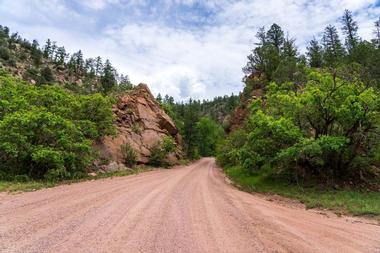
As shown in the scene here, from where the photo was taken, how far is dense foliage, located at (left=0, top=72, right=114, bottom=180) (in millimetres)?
17297

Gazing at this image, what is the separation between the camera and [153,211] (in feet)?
32.0

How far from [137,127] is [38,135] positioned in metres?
22.0

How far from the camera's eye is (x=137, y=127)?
133 ft

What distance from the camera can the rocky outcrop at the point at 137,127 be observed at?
107ft

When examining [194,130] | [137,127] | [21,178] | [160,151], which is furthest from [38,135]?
[194,130]

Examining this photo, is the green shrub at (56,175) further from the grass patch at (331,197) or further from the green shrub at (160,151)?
the green shrub at (160,151)

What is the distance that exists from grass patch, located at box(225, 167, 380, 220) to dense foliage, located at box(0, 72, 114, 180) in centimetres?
1217

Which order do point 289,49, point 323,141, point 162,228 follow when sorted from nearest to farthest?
point 162,228
point 323,141
point 289,49

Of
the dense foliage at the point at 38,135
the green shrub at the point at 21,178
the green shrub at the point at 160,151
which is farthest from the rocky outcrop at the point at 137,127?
the green shrub at the point at 21,178

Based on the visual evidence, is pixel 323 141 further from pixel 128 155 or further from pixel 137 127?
pixel 137 127

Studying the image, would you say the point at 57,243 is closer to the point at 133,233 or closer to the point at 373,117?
the point at 133,233

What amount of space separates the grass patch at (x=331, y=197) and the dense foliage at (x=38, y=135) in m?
12.2

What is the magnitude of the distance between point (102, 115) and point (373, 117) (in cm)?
2262

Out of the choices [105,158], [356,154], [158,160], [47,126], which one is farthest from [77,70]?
[356,154]
